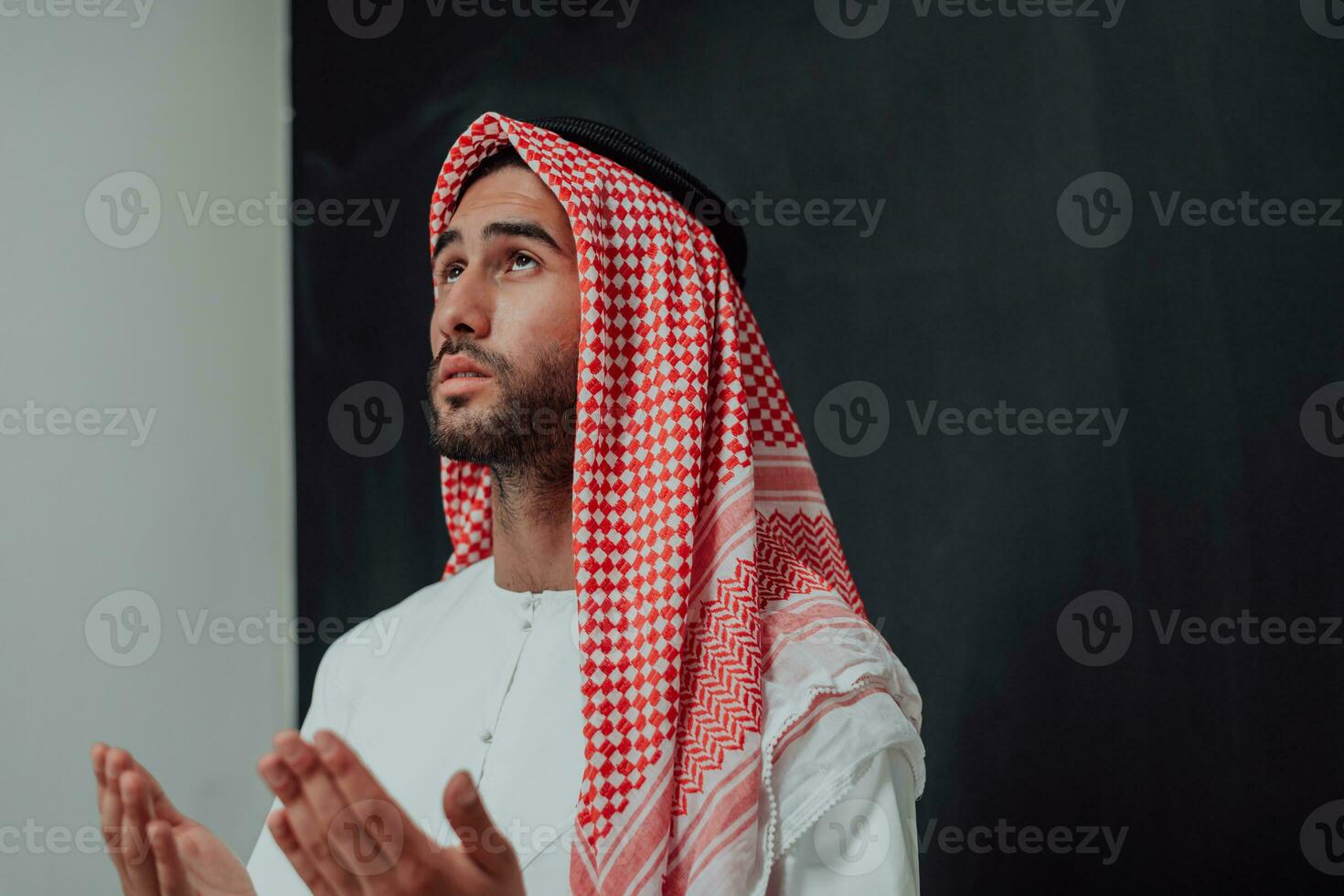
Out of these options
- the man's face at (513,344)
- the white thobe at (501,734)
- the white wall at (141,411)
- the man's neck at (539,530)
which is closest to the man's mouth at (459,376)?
the man's face at (513,344)

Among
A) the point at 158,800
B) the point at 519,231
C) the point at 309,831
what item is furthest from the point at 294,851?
the point at 519,231

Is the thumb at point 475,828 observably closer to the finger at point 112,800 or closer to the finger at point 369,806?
the finger at point 369,806

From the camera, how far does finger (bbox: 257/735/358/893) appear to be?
3.17ft

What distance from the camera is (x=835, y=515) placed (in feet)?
6.91

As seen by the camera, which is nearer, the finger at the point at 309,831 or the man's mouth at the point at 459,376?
the finger at the point at 309,831

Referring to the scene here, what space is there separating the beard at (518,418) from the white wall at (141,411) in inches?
31.5

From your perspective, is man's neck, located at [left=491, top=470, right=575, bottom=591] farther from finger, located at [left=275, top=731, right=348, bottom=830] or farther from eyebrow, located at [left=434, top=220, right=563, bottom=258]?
finger, located at [left=275, top=731, right=348, bottom=830]

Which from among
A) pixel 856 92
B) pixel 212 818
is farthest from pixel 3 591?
pixel 856 92

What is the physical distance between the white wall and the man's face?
791 millimetres

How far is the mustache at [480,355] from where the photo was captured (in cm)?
159

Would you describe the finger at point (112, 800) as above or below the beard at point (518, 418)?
below

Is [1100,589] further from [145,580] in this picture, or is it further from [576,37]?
[145,580]

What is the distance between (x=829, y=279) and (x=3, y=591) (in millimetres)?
1534

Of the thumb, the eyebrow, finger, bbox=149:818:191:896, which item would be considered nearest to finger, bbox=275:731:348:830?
the thumb
